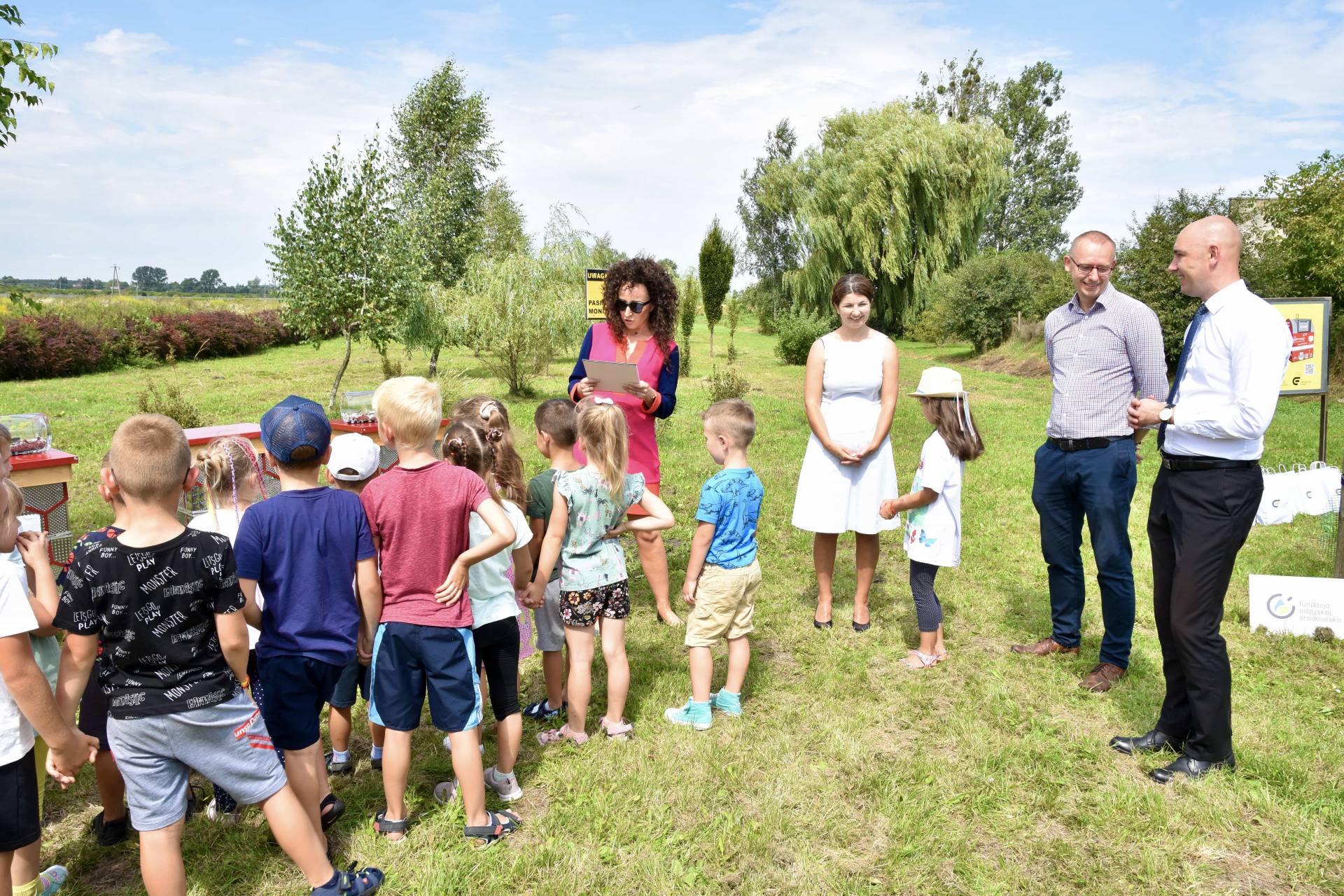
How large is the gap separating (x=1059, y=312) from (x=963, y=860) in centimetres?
281

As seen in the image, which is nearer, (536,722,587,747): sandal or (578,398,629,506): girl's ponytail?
(578,398,629,506): girl's ponytail

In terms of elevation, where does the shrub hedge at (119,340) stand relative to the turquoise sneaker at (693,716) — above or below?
above

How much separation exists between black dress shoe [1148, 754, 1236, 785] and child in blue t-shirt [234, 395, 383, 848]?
305cm

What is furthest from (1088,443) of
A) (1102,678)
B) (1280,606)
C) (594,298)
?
(594,298)

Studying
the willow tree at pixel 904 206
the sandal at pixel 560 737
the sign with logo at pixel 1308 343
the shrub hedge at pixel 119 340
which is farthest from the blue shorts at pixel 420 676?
the willow tree at pixel 904 206

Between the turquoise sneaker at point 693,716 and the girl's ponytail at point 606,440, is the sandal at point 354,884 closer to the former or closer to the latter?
the turquoise sneaker at point 693,716

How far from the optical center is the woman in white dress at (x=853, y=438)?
A: 467 cm

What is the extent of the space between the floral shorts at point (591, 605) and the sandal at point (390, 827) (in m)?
0.94

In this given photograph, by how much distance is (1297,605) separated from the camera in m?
4.71

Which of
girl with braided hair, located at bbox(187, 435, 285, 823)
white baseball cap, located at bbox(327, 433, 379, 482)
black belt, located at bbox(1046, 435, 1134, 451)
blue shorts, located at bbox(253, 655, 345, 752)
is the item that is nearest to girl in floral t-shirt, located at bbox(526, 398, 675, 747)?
white baseball cap, located at bbox(327, 433, 379, 482)

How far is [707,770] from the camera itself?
3.33m

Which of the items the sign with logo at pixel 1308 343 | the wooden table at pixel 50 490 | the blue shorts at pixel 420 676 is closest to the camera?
the blue shorts at pixel 420 676

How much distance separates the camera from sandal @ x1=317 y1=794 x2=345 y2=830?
292cm

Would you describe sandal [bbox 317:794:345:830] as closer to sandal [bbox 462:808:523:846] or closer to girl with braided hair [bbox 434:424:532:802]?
girl with braided hair [bbox 434:424:532:802]
